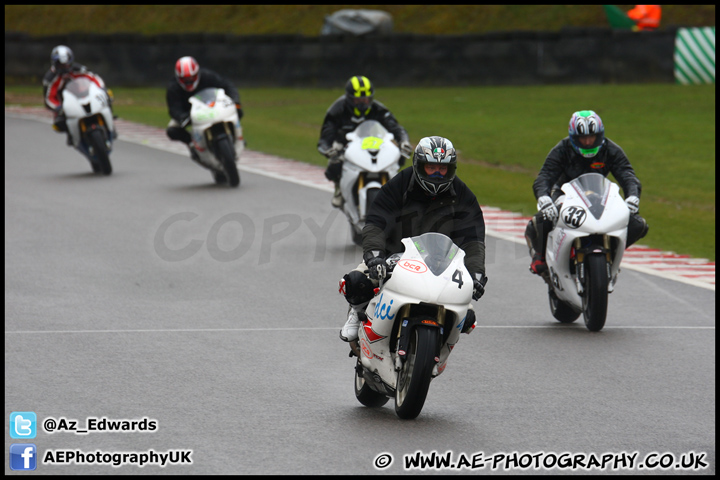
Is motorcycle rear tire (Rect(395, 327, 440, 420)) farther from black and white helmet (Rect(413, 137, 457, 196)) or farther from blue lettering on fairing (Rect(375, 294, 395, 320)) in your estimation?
black and white helmet (Rect(413, 137, 457, 196))

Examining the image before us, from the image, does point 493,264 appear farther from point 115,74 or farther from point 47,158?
point 115,74

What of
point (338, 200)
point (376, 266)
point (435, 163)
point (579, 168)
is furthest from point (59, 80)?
point (376, 266)

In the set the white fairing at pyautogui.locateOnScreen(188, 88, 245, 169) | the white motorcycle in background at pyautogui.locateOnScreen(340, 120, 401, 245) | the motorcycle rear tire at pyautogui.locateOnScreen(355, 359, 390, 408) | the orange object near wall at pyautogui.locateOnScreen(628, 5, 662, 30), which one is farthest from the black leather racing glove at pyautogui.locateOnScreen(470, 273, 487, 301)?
the orange object near wall at pyautogui.locateOnScreen(628, 5, 662, 30)

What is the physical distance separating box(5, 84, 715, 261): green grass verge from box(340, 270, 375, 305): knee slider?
23.9 feet

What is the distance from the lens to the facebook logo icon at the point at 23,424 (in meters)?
6.22

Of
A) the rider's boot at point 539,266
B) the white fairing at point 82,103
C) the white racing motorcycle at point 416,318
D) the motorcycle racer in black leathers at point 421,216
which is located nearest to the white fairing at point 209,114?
the white fairing at point 82,103

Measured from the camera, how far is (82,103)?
18.1 meters

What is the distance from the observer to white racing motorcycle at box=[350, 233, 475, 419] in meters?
6.39

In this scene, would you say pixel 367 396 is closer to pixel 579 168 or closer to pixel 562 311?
pixel 562 311

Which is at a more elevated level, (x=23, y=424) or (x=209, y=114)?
(x=23, y=424)

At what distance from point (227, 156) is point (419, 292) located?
1088cm

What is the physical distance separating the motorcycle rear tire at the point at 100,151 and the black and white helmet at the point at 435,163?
11947 millimetres

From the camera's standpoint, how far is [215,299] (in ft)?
34.8

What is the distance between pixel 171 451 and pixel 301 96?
2587 centimetres
